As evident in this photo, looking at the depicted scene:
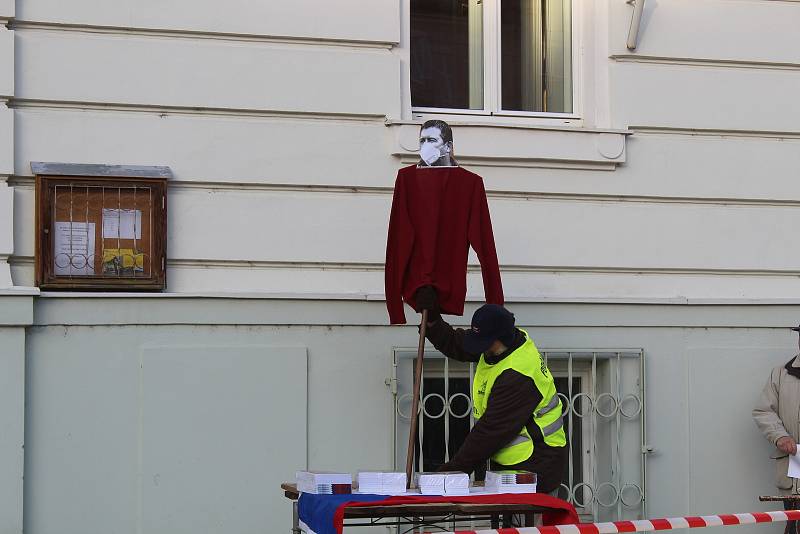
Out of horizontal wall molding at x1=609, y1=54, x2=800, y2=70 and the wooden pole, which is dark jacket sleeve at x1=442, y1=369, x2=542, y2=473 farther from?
horizontal wall molding at x1=609, y1=54, x2=800, y2=70

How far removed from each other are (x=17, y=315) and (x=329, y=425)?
5.83 feet

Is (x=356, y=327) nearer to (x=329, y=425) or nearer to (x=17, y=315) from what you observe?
(x=329, y=425)

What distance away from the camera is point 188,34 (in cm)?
717

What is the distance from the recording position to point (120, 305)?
693 cm

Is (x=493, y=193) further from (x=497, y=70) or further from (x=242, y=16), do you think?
(x=242, y=16)

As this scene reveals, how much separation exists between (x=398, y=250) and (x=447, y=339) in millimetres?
524

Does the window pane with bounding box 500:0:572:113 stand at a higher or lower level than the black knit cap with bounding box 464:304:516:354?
higher

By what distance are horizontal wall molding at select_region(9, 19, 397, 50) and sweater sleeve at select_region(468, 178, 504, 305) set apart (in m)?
1.32

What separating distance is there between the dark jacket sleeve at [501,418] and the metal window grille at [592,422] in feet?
4.21

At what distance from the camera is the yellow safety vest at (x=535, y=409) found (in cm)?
623

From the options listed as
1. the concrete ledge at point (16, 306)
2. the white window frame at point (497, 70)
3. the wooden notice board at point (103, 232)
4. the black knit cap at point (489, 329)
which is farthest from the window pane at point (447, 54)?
the concrete ledge at point (16, 306)

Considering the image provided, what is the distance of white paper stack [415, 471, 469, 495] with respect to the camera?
559 cm

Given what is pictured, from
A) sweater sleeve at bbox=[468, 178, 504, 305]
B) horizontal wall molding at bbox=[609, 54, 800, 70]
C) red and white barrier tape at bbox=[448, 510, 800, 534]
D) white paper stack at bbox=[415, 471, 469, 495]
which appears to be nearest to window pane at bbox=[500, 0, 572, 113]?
horizontal wall molding at bbox=[609, 54, 800, 70]

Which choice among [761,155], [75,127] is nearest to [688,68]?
[761,155]
